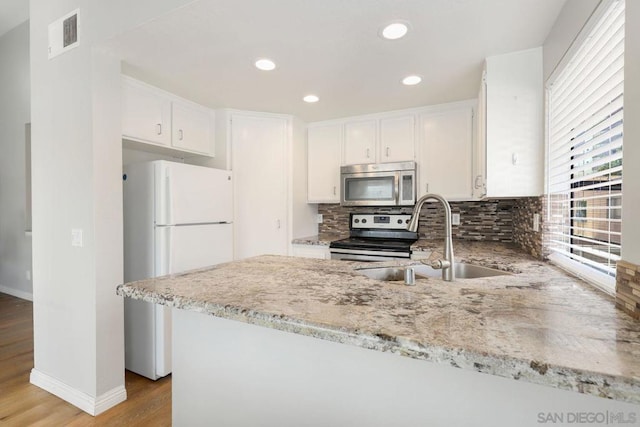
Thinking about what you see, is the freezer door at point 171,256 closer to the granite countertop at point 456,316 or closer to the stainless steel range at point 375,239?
the granite countertop at point 456,316

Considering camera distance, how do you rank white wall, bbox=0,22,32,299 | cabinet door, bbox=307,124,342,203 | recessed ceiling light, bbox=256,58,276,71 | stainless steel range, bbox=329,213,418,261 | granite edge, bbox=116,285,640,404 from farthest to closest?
white wall, bbox=0,22,32,299 < cabinet door, bbox=307,124,342,203 < stainless steel range, bbox=329,213,418,261 < recessed ceiling light, bbox=256,58,276,71 < granite edge, bbox=116,285,640,404

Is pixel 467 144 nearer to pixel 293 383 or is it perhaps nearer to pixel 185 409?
pixel 293 383

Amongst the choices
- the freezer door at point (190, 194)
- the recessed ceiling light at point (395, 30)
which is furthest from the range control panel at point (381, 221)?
the recessed ceiling light at point (395, 30)

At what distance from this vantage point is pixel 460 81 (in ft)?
7.94

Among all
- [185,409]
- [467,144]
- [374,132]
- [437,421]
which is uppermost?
[374,132]

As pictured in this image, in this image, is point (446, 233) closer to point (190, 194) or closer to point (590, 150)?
point (590, 150)

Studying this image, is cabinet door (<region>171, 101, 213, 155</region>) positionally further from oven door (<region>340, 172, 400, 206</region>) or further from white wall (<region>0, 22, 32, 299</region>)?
white wall (<region>0, 22, 32, 299</region>)

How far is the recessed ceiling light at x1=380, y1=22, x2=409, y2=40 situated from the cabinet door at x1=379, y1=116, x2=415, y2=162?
1.46 m

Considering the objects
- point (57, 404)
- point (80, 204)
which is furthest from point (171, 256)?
point (57, 404)

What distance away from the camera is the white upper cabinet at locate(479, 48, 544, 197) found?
6.23 feet

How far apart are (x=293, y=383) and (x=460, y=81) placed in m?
2.41

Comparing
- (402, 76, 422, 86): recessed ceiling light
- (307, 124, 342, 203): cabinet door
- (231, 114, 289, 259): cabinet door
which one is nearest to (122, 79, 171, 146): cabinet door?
(231, 114, 289, 259): cabinet door

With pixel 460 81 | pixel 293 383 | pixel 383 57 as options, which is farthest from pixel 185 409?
pixel 460 81

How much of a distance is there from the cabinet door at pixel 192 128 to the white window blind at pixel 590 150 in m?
2.74
